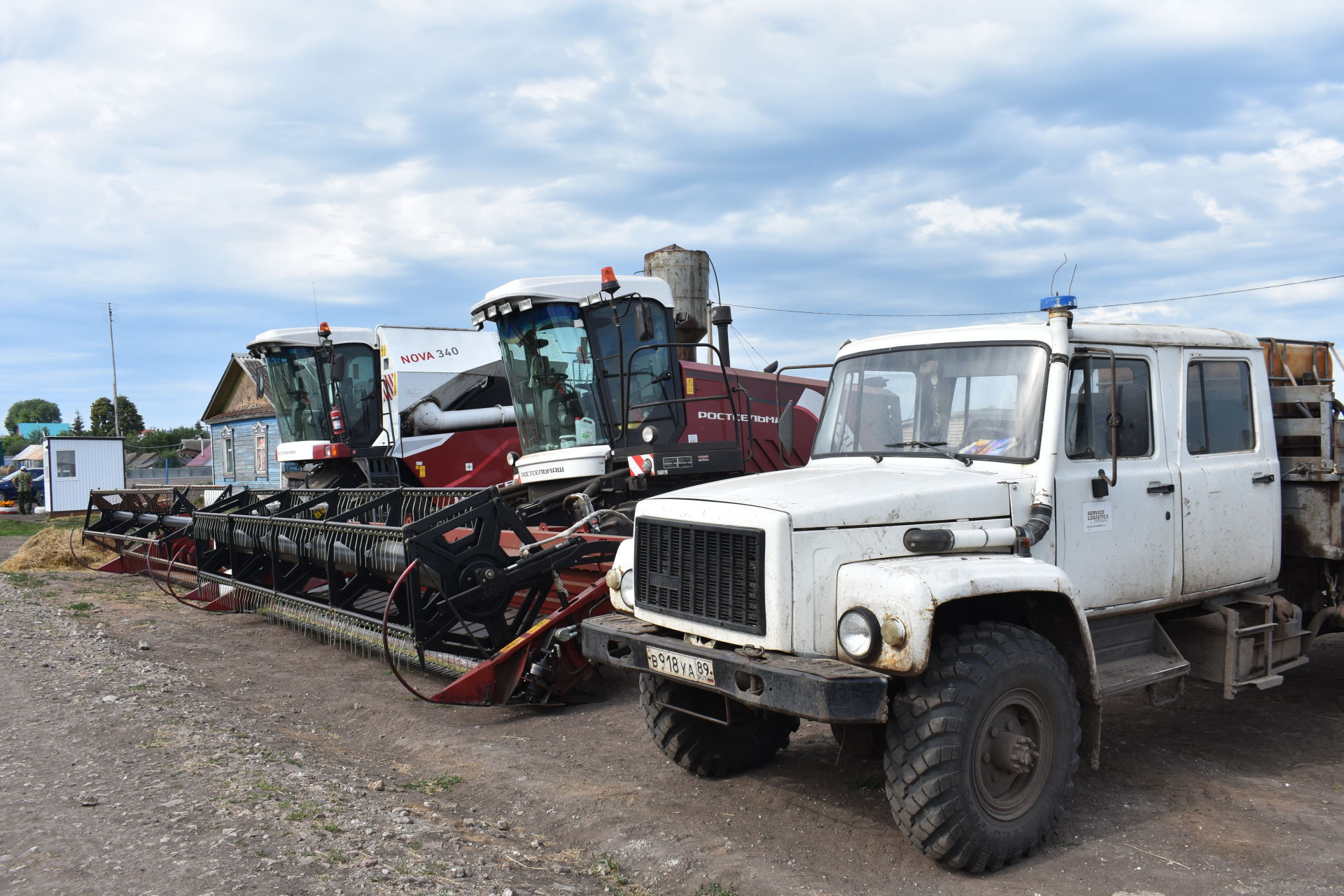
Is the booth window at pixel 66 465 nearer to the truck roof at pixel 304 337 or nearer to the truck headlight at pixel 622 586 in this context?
the truck roof at pixel 304 337

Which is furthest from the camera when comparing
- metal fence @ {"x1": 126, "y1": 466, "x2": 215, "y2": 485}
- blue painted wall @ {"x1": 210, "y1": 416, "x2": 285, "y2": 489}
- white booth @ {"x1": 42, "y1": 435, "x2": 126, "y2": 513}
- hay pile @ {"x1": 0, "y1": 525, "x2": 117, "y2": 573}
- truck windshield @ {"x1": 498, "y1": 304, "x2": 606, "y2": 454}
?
metal fence @ {"x1": 126, "y1": 466, "x2": 215, "y2": 485}

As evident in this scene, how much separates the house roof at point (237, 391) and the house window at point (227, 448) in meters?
0.45

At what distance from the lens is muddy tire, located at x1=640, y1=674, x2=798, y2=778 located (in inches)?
185

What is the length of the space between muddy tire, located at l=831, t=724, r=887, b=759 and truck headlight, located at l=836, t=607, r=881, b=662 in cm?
71

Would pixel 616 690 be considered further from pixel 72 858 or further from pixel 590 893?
pixel 72 858

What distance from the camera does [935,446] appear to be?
461cm

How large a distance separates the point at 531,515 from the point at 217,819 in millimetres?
4677

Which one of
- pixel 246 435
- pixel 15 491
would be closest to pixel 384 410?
pixel 246 435

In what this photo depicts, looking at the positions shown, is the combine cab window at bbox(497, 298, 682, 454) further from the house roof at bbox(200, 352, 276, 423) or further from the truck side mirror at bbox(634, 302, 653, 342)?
the house roof at bbox(200, 352, 276, 423)

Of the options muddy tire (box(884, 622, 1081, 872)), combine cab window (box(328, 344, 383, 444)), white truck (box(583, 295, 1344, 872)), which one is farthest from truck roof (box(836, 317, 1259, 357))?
combine cab window (box(328, 344, 383, 444))

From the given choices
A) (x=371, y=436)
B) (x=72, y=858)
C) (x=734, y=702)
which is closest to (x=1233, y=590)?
(x=734, y=702)

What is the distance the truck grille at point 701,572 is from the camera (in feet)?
13.0

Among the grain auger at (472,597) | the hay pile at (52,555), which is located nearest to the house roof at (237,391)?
the hay pile at (52,555)

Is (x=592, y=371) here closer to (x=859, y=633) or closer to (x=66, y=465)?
(x=859, y=633)
